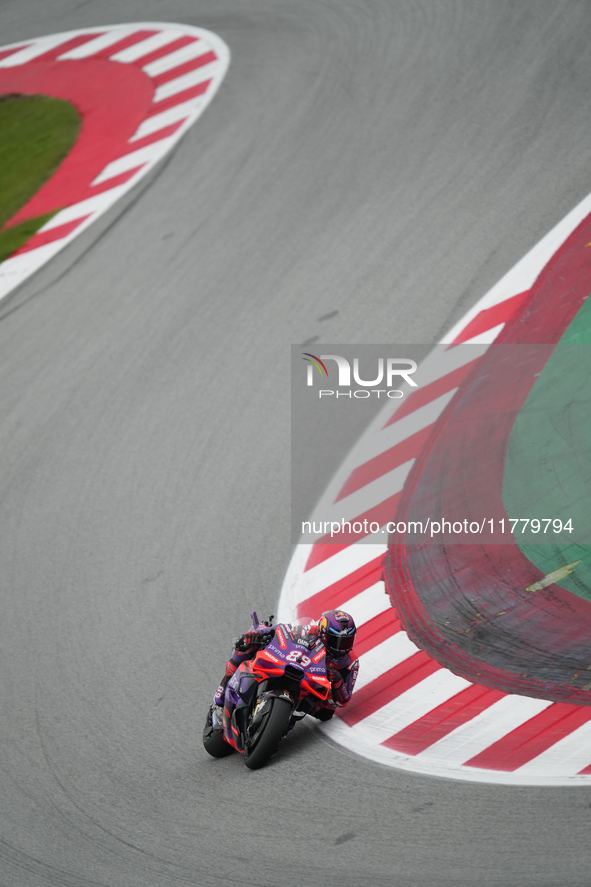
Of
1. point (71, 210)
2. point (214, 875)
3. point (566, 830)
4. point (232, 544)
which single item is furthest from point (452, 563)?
point (71, 210)

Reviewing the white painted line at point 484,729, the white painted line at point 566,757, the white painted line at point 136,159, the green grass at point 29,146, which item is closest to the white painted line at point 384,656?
the white painted line at point 484,729

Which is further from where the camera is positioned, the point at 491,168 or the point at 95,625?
the point at 491,168

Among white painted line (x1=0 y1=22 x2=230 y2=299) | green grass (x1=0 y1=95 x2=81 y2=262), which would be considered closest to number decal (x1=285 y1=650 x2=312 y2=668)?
white painted line (x1=0 y1=22 x2=230 y2=299)

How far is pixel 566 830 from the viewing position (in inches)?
191

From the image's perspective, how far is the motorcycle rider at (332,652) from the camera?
6.00 meters

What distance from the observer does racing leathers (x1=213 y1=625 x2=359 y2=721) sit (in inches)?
240

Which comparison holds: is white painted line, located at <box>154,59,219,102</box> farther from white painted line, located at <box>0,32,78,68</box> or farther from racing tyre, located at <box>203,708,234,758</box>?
racing tyre, located at <box>203,708,234,758</box>

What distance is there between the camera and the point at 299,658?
594 centimetres

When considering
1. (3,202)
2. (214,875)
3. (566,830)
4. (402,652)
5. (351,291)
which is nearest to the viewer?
(566,830)

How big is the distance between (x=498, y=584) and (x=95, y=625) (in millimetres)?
3792

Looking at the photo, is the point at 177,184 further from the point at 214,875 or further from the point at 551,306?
the point at 214,875

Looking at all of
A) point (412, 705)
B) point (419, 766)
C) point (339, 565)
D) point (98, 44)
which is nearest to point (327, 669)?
point (412, 705)

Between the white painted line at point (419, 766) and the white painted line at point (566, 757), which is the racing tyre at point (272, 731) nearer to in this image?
the white painted line at point (419, 766)

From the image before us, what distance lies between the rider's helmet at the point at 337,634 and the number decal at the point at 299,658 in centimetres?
19
